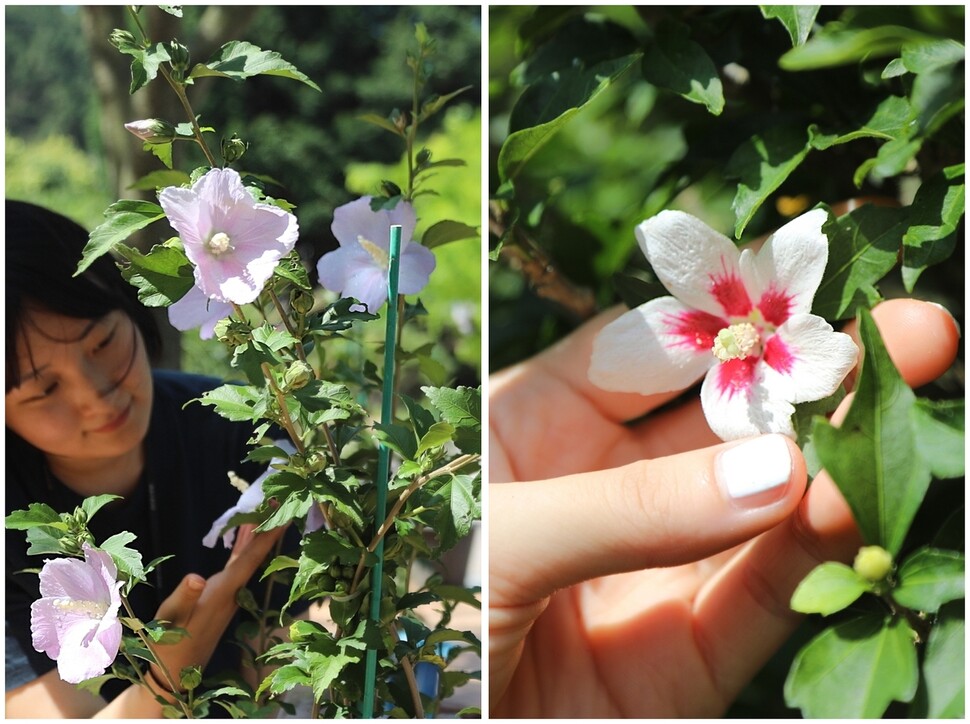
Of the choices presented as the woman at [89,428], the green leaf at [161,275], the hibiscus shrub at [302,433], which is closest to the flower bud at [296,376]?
the hibiscus shrub at [302,433]

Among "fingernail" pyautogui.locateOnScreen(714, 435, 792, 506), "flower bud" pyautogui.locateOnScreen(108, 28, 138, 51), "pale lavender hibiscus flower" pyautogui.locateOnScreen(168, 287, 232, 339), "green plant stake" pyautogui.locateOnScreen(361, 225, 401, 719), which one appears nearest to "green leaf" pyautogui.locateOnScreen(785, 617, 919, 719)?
"fingernail" pyautogui.locateOnScreen(714, 435, 792, 506)

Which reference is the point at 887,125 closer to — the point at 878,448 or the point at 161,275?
the point at 878,448

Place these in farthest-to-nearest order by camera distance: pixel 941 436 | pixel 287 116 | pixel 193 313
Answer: pixel 287 116, pixel 193 313, pixel 941 436

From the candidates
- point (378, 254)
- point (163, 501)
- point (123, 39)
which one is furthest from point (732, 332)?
point (163, 501)

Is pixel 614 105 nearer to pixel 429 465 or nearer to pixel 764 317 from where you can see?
pixel 764 317

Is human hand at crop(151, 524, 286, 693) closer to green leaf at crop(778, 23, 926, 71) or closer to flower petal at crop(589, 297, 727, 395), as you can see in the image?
flower petal at crop(589, 297, 727, 395)

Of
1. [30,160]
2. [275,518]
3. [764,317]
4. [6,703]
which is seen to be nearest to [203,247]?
[275,518]
